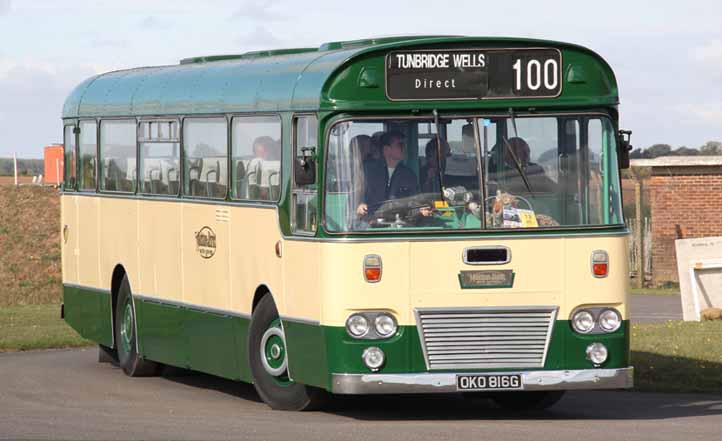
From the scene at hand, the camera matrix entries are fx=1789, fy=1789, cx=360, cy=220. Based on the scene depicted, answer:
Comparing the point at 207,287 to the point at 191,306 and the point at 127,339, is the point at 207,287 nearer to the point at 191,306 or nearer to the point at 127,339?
the point at 191,306

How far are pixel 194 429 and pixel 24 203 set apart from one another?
38.4 metres

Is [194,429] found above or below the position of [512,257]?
below

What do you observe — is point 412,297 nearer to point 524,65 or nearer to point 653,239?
point 524,65

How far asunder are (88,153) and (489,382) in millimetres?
7640

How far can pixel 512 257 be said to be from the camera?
13.2 meters

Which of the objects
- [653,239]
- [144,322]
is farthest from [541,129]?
[653,239]

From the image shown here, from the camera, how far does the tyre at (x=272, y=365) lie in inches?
553

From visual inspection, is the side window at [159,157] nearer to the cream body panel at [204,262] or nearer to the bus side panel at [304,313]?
the cream body panel at [204,262]

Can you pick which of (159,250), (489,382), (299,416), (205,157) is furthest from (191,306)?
(489,382)

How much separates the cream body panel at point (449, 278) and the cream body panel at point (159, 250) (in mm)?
3799

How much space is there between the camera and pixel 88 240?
63.8 ft

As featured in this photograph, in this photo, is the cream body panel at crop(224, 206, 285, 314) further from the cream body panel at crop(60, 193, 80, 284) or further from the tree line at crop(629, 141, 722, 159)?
the tree line at crop(629, 141, 722, 159)

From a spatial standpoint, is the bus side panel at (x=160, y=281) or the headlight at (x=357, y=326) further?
the bus side panel at (x=160, y=281)

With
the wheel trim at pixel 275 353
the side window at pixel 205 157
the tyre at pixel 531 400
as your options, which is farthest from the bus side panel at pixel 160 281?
the tyre at pixel 531 400
